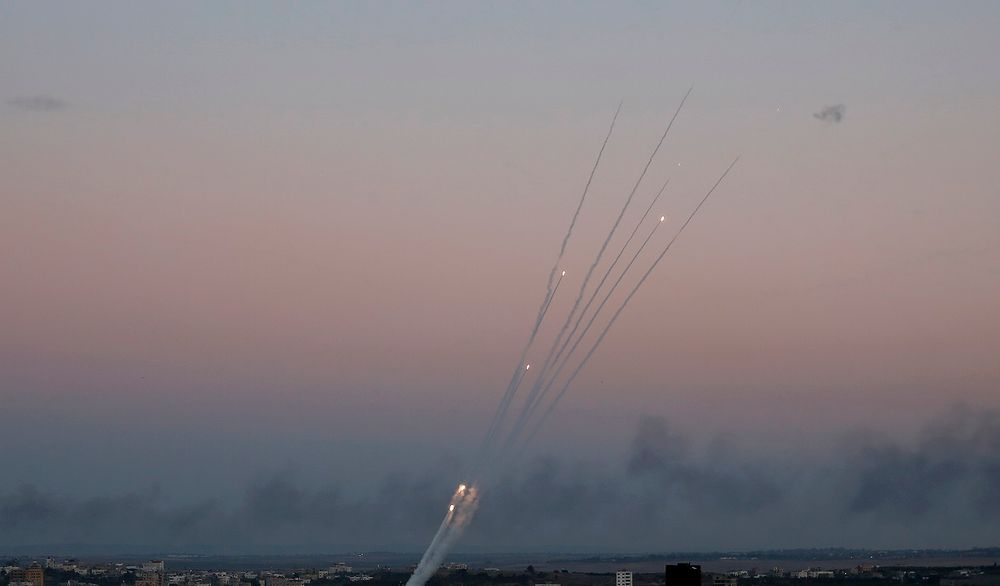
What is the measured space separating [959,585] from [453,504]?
13810 cm

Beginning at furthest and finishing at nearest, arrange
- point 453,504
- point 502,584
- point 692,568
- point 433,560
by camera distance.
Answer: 1. point 502,584
2. point 433,560
3. point 453,504
4. point 692,568

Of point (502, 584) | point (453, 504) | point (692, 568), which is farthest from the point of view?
point (502, 584)

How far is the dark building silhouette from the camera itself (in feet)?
150

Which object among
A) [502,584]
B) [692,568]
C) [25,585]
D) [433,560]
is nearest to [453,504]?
[433,560]

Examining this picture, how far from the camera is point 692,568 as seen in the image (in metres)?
46.3

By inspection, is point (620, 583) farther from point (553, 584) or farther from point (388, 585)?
point (388, 585)

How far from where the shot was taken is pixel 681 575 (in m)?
45.8

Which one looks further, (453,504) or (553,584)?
(553,584)

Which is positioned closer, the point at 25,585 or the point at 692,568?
the point at 692,568

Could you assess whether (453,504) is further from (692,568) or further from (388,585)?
(388,585)

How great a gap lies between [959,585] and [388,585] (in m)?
72.1

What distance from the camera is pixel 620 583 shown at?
199250mm

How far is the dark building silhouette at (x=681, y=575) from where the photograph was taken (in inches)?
1799

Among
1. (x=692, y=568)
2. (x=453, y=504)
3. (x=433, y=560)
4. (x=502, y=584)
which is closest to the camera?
(x=692, y=568)
